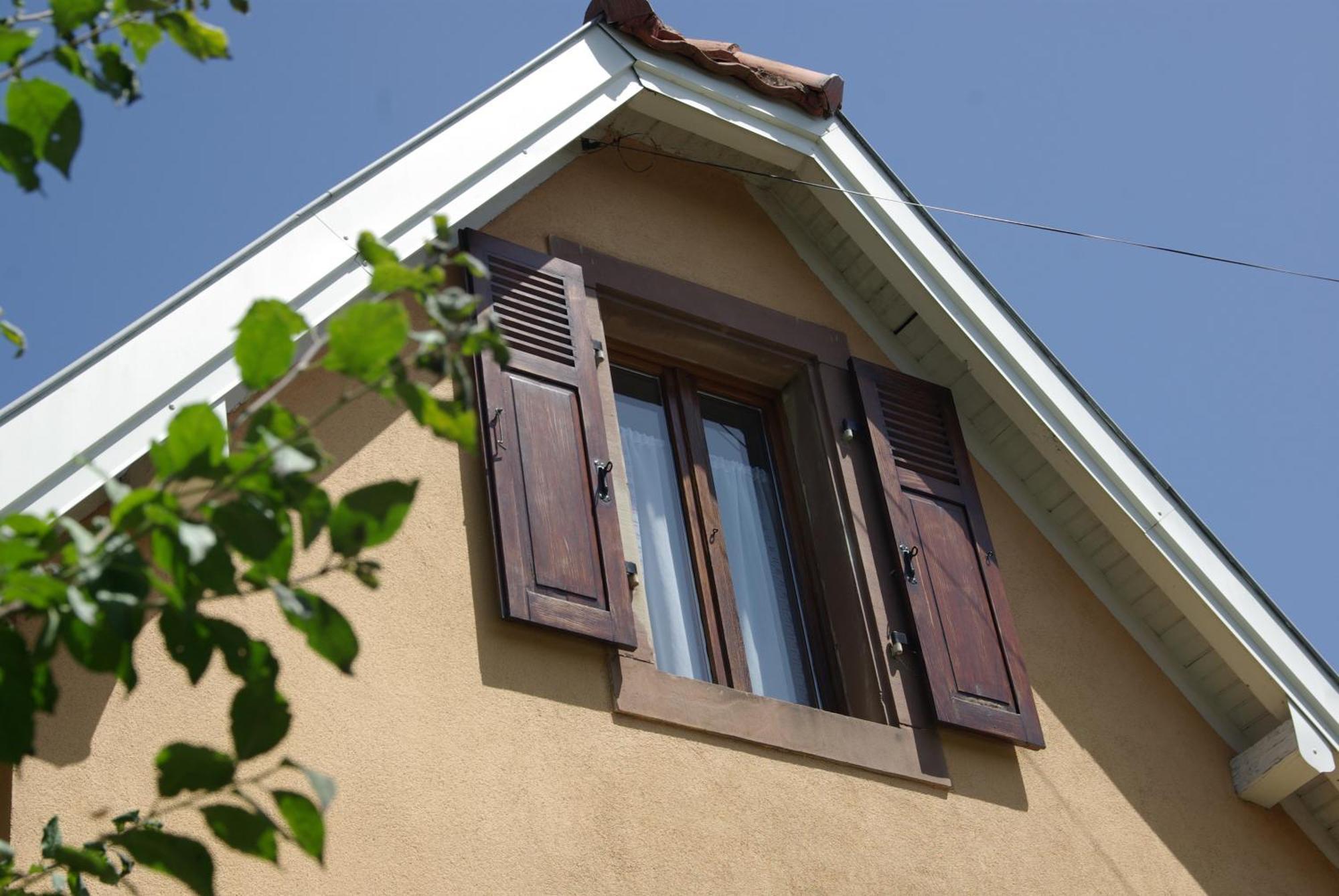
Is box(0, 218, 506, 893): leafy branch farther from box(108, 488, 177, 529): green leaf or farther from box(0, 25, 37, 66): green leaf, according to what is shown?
box(0, 25, 37, 66): green leaf

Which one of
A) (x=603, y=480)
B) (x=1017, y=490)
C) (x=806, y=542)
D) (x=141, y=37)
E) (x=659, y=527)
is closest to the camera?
(x=141, y=37)

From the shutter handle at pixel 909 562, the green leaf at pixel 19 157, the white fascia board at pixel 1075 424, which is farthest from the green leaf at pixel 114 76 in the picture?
the white fascia board at pixel 1075 424

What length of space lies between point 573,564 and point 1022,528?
79.7 inches

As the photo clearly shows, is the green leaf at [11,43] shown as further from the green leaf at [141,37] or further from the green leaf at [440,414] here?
the green leaf at [440,414]

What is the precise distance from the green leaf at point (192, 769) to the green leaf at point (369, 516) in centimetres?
28

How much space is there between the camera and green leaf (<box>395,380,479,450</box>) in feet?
5.60

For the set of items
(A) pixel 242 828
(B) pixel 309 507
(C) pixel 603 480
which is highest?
(C) pixel 603 480

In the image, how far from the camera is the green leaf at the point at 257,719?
1781mm

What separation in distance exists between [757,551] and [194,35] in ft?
12.6

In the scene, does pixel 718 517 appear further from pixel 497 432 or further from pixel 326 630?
pixel 326 630

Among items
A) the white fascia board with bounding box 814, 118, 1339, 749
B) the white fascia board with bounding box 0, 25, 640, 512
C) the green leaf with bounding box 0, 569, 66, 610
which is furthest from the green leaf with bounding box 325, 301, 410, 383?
the white fascia board with bounding box 814, 118, 1339, 749

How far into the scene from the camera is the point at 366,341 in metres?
1.75

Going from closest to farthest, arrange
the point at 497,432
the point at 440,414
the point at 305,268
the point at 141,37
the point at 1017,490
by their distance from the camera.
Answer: the point at 440,414
the point at 141,37
the point at 305,268
the point at 497,432
the point at 1017,490

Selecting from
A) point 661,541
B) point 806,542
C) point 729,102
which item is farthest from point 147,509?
point 729,102
